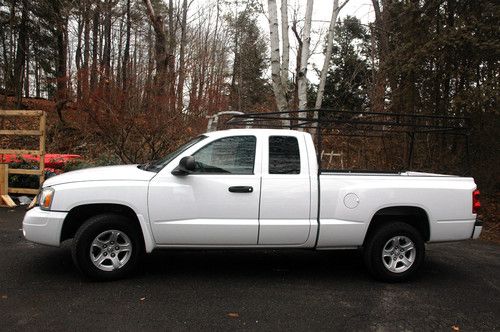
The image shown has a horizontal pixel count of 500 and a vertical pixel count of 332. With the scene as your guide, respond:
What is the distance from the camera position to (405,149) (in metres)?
11.2

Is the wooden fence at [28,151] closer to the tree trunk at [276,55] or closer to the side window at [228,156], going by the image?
the tree trunk at [276,55]

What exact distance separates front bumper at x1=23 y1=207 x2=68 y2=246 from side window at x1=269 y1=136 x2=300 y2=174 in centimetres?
239

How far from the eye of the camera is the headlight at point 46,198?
4762 mm

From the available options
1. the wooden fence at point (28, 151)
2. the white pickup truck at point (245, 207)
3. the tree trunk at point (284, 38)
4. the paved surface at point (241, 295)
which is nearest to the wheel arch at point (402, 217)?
the white pickup truck at point (245, 207)

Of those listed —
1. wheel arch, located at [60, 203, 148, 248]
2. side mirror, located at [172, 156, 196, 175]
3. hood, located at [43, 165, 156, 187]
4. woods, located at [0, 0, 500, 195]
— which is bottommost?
wheel arch, located at [60, 203, 148, 248]

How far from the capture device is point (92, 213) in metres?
4.99

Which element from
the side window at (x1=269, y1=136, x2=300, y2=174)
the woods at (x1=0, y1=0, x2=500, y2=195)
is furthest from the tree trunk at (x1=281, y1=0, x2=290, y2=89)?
the side window at (x1=269, y1=136, x2=300, y2=174)

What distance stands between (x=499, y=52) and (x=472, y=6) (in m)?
1.62

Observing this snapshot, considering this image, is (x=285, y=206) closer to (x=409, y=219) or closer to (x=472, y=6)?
(x=409, y=219)

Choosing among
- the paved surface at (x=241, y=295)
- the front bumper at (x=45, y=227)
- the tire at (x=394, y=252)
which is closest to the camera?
the paved surface at (x=241, y=295)

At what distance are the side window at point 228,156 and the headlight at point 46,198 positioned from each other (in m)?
1.59

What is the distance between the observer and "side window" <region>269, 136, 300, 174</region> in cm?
512

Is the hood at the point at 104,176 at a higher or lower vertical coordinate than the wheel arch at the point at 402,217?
higher

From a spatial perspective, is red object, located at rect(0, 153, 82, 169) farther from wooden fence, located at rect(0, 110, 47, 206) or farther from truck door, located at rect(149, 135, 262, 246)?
truck door, located at rect(149, 135, 262, 246)
